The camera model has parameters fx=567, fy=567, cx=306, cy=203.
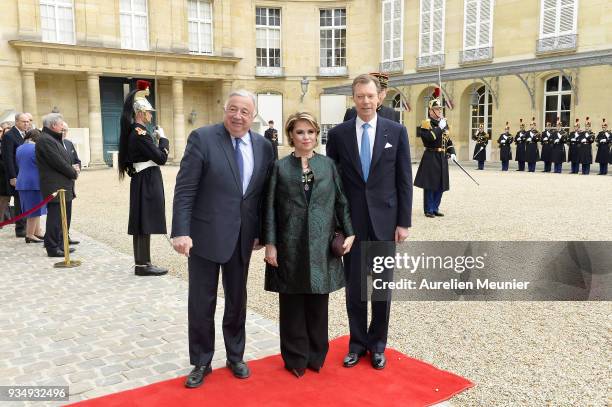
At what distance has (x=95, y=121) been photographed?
2391 centimetres

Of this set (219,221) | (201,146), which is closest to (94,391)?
(219,221)

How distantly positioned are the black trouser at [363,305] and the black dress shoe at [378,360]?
3 cm

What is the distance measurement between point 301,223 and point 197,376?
111 centimetres

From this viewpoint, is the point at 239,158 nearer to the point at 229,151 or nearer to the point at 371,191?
the point at 229,151

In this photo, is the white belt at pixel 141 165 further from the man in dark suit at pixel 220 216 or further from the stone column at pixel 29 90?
the stone column at pixel 29 90

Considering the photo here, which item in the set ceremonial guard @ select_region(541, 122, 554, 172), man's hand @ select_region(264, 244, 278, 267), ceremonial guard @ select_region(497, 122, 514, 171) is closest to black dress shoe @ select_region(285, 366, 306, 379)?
man's hand @ select_region(264, 244, 278, 267)

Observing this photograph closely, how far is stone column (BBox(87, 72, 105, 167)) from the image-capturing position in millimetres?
23547

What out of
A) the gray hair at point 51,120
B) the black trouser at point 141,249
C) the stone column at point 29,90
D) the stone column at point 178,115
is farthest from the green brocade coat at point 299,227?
the stone column at point 178,115

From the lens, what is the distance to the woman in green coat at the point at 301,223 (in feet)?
11.1

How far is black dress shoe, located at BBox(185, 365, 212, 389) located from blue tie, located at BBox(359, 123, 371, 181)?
5.14 feet

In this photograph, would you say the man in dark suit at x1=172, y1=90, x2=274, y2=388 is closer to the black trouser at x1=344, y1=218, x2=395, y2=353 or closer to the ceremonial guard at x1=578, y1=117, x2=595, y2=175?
the black trouser at x1=344, y1=218, x2=395, y2=353

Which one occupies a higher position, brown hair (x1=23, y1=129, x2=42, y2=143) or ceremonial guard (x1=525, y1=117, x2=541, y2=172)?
brown hair (x1=23, y1=129, x2=42, y2=143)

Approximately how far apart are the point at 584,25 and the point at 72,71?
64.2 ft

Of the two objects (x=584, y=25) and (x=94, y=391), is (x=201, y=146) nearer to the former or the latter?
(x=94, y=391)
